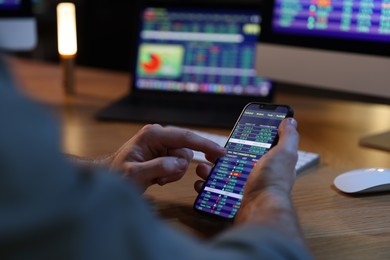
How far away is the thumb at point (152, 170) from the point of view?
857mm

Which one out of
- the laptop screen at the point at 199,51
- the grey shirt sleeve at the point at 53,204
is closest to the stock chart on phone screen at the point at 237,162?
the grey shirt sleeve at the point at 53,204

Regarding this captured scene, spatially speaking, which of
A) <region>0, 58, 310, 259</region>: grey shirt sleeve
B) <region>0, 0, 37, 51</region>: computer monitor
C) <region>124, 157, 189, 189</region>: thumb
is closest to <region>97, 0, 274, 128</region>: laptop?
<region>0, 0, 37, 51</region>: computer monitor

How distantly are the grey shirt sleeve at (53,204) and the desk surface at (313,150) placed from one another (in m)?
0.03

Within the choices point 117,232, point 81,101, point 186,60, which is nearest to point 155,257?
point 117,232

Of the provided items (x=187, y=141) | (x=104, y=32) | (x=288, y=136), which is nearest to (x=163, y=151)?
(x=187, y=141)

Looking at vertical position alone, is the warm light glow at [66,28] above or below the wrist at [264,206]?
above

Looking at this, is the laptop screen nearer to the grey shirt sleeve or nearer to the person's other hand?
the person's other hand

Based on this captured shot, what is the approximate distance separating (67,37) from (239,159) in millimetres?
894

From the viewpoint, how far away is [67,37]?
5.38 ft

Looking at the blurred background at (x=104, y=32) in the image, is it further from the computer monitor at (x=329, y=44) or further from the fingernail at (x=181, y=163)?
the fingernail at (x=181, y=163)

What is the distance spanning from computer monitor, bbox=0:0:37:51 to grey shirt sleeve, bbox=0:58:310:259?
3.98 ft

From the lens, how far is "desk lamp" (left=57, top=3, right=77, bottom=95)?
1628mm

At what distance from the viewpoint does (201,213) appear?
85 centimetres

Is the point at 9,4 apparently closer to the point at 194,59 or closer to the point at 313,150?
the point at 194,59
